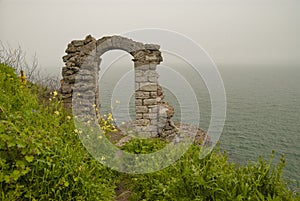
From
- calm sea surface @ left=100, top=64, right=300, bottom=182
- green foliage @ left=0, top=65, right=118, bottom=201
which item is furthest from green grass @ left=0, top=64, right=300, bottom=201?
calm sea surface @ left=100, top=64, right=300, bottom=182

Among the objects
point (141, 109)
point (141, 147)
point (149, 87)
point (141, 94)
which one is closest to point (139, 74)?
point (149, 87)

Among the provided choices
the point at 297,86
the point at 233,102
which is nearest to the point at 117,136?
the point at 233,102

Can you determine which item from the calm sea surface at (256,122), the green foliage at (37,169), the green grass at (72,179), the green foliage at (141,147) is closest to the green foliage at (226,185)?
the green grass at (72,179)

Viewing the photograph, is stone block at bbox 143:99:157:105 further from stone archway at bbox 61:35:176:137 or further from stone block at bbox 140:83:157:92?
stone block at bbox 140:83:157:92

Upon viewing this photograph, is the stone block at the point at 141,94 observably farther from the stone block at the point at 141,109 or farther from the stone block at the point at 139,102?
the stone block at the point at 141,109

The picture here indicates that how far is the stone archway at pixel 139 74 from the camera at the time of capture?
828 centimetres

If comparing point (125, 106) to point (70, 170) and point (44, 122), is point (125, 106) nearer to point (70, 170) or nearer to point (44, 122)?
point (44, 122)

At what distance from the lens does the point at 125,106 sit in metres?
10.4

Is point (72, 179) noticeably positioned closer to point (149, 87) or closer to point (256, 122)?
point (149, 87)

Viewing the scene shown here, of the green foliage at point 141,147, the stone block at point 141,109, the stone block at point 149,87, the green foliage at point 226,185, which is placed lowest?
the green foliage at point 226,185

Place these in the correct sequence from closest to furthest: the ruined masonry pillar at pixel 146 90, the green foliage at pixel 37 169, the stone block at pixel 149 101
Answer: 1. the green foliage at pixel 37 169
2. the ruined masonry pillar at pixel 146 90
3. the stone block at pixel 149 101

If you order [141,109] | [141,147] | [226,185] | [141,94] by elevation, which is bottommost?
[226,185]

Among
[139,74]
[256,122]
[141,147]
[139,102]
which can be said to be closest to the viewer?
[141,147]

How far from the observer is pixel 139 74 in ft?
27.0
